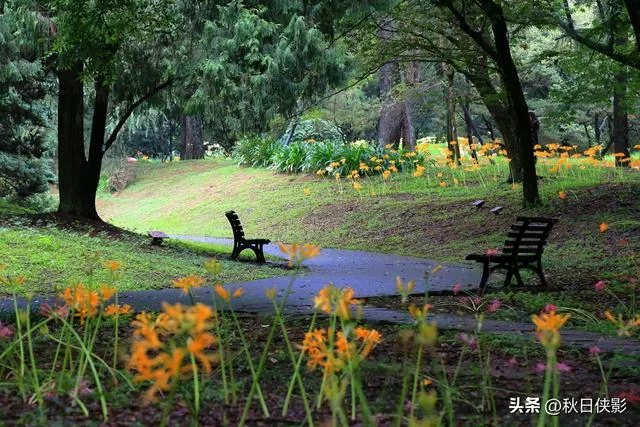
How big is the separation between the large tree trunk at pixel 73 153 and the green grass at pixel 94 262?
1.30 m

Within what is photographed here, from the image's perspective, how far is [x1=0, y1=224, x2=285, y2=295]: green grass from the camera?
933 cm

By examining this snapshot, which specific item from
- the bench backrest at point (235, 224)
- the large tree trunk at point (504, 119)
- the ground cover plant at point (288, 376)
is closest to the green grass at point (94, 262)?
the bench backrest at point (235, 224)

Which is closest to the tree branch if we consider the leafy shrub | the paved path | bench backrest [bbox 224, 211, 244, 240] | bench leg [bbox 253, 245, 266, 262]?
bench backrest [bbox 224, 211, 244, 240]

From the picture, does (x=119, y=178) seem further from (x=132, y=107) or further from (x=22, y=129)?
(x=132, y=107)

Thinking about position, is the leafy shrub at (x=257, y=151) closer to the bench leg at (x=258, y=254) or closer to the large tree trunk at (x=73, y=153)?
the large tree trunk at (x=73, y=153)

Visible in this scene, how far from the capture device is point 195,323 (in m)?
1.79

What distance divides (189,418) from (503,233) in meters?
12.6

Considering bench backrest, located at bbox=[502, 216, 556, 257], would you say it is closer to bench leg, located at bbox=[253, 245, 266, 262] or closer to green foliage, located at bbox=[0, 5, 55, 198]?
bench leg, located at bbox=[253, 245, 266, 262]

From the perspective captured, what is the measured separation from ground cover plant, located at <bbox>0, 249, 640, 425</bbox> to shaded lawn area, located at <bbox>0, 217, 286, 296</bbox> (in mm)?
4902

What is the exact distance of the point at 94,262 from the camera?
810 centimetres

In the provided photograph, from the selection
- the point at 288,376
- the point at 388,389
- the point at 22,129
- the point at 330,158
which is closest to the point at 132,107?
the point at 22,129

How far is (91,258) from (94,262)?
4.0 inches

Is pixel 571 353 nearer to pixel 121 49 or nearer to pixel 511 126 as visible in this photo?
pixel 121 49

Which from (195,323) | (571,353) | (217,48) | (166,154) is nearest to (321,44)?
(217,48)
